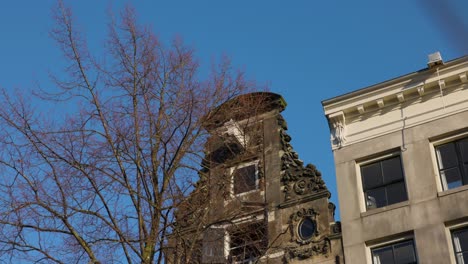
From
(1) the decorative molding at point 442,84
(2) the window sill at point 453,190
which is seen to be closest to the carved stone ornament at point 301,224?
(2) the window sill at point 453,190

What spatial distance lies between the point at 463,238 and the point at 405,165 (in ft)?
9.11

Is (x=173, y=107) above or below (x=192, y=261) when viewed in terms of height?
above

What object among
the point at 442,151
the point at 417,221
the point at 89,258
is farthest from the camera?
the point at 442,151

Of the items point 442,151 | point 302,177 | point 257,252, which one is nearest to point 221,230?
point 257,252

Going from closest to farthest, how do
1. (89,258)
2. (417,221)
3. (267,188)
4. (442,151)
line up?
(89,258), (417,221), (442,151), (267,188)

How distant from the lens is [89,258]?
15695 millimetres

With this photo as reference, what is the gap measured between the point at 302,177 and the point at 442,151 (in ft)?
13.0

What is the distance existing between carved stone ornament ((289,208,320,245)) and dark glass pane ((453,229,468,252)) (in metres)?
3.64

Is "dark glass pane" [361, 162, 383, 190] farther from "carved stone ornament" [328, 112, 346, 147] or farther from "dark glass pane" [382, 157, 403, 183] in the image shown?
"carved stone ornament" [328, 112, 346, 147]

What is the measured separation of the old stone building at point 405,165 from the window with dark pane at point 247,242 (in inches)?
93.7

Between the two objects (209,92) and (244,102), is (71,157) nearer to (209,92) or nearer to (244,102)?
(209,92)

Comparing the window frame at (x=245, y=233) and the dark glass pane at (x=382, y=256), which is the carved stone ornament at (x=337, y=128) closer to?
the window frame at (x=245, y=233)

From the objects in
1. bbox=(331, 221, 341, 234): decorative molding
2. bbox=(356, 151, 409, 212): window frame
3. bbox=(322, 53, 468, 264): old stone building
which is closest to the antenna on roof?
bbox=(322, 53, 468, 264): old stone building

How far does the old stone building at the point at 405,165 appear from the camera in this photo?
1794cm
